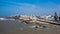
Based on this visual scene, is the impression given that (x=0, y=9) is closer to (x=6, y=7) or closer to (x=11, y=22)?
(x=6, y=7)

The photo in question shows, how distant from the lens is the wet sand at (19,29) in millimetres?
2094

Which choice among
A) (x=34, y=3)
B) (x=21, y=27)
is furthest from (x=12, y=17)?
(x=34, y=3)

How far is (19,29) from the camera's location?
83.0 inches

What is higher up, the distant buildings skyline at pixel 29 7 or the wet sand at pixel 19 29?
the distant buildings skyline at pixel 29 7

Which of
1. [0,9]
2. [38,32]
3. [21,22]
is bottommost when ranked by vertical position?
[38,32]

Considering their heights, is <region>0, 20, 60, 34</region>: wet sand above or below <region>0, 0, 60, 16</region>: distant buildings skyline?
below

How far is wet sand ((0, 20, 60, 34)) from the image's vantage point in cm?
209

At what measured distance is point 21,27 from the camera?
212cm

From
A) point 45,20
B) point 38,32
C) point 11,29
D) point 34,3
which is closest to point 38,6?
point 34,3

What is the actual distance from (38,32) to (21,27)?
27 centimetres

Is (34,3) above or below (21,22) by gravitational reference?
above

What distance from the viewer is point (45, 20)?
2.14 meters

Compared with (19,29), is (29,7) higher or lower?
higher

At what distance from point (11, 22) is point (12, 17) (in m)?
0.08
